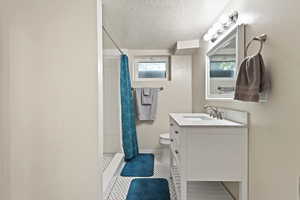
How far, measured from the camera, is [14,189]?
142 centimetres

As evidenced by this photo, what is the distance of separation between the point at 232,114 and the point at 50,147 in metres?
1.50

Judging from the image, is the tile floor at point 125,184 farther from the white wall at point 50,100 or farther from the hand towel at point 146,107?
the hand towel at point 146,107

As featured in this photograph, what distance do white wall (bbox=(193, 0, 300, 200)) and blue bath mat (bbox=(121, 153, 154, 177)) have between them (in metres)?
1.51

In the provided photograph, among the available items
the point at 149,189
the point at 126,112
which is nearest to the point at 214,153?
the point at 149,189

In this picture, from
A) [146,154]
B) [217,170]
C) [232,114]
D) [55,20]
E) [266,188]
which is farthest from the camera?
[146,154]

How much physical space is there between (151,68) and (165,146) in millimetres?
1456

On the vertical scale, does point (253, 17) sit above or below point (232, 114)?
above

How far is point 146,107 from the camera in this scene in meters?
3.64

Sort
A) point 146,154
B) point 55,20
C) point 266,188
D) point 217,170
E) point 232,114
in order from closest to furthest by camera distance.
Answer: point 266,188 → point 55,20 → point 217,170 → point 232,114 → point 146,154

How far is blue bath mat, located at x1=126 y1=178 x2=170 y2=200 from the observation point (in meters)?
2.05

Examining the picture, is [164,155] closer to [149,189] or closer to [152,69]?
[149,189]

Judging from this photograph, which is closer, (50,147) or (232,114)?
(50,147)

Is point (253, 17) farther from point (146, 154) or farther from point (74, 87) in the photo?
point (146, 154)

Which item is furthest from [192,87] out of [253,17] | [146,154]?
[253,17]
